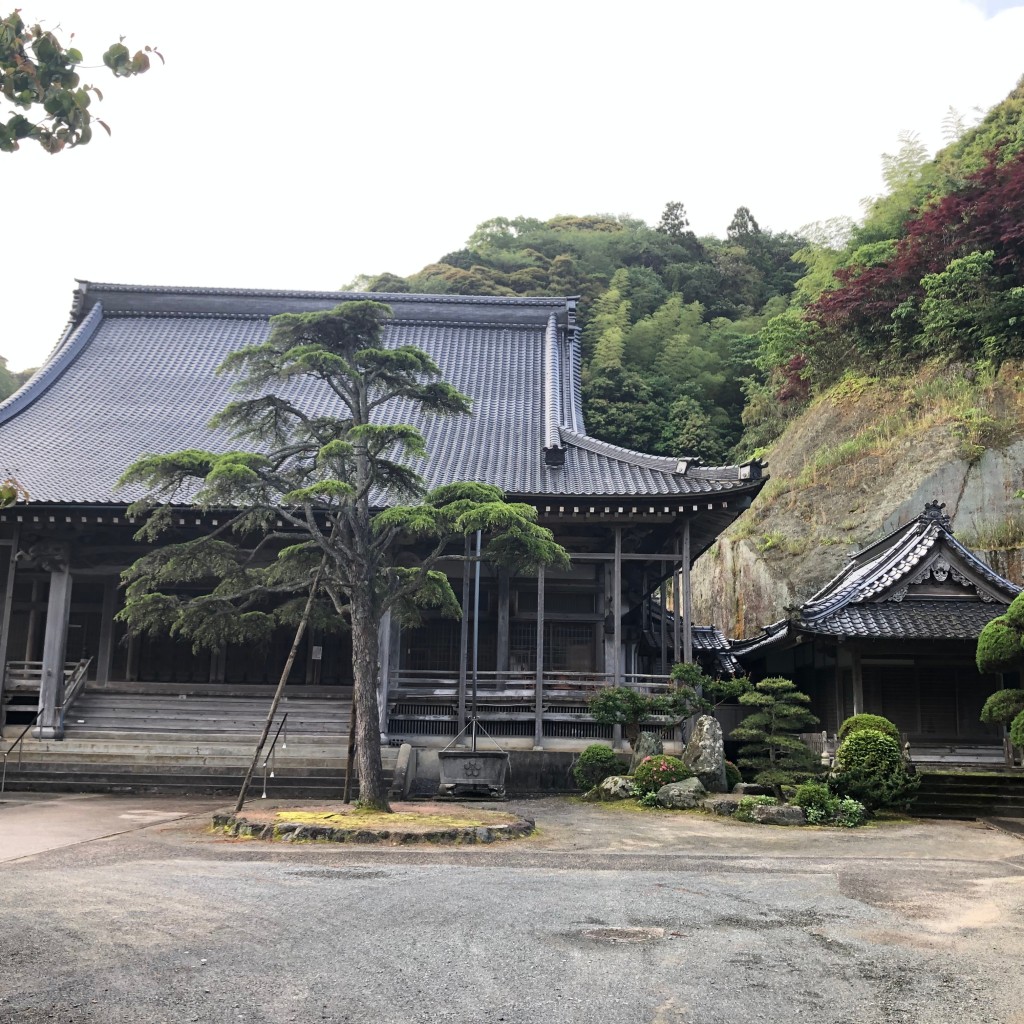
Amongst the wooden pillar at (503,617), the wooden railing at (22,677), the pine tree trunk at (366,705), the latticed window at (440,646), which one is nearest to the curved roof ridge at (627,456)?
the wooden pillar at (503,617)

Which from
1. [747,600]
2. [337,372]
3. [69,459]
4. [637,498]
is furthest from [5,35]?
[747,600]

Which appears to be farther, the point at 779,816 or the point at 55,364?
the point at 55,364

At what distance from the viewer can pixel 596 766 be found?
1678 centimetres

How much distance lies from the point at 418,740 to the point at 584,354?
95.6 ft

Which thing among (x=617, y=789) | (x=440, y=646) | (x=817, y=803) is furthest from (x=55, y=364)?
(x=817, y=803)

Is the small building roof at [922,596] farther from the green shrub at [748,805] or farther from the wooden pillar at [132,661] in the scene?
the wooden pillar at [132,661]

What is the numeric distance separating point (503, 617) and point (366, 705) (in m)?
7.14

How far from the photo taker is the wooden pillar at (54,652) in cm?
1847

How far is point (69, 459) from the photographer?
2084 centimetres

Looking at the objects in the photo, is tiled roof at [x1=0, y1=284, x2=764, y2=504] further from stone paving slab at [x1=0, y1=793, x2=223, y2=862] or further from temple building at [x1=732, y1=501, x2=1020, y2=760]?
stone paving slab at [x1=0, y1=793, x2=223, y2=862]

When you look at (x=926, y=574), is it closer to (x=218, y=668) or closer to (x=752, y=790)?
(x=752, y=790)

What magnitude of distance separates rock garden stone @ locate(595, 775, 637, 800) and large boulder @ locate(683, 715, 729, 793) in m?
1.11

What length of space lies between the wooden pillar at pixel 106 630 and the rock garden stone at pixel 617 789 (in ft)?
36.1

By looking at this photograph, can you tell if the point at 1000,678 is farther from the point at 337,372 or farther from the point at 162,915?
the point at 162,915
